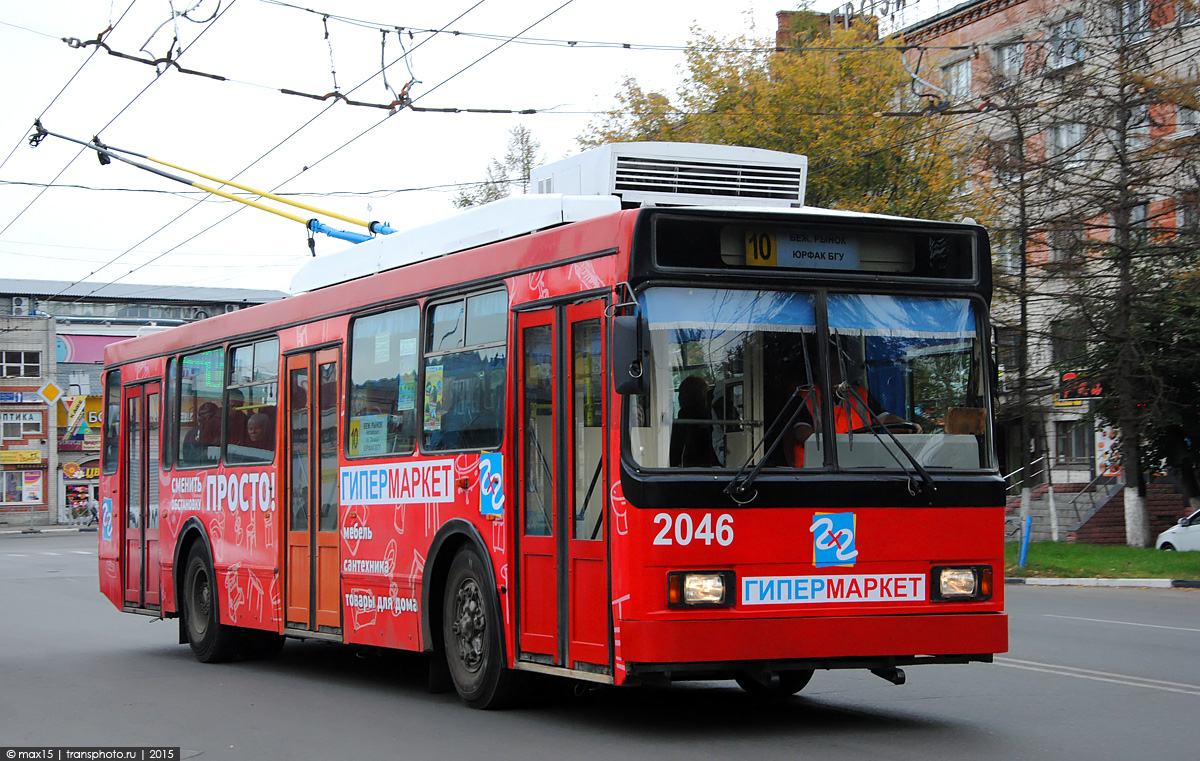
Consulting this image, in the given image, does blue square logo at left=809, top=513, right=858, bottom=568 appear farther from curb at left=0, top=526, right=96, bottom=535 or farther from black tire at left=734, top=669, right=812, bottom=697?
curb at left=0, top=526, right=96, bottom=535

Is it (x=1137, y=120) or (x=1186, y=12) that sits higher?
(x=1186, y=12)

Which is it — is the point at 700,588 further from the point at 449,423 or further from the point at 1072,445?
the point at 1072,445

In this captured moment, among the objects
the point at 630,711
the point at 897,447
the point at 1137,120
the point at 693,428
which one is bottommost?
the point at 630,711

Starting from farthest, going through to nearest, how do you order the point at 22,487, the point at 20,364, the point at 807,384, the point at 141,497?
1. the point at 20,364
2. the point at 22,487
3. the point at 141,497
4. the point at 807,384

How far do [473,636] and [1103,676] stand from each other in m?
4.94

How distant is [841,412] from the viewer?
7996 millimetres

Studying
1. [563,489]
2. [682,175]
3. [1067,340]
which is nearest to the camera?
[563,489]

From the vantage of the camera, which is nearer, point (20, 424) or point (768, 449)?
point (768, 449)

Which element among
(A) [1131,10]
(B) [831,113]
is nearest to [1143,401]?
(A) [1131,10]

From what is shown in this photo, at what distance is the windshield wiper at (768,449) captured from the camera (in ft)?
25.3

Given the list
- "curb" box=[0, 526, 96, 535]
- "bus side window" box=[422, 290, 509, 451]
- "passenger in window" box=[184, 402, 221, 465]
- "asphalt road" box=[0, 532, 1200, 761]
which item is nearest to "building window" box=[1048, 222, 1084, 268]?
"asphalt road" box=[0, 532, 1200, 761]

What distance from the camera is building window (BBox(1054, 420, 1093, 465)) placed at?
42.2 meters

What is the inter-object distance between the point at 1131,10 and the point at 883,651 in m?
22.8

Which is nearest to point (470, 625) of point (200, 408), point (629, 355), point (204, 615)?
point (629, 355)
